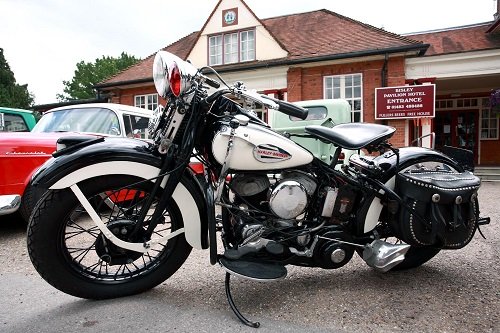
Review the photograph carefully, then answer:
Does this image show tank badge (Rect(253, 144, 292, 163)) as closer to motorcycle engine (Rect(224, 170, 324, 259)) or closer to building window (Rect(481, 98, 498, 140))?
motorcycle engine (Rect(224, 170, 324, 259))

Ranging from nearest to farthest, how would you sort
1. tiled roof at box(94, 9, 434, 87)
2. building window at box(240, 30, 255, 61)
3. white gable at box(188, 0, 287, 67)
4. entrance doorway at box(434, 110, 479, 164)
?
tiled roof at box(94, 9, 434, 87)
white gable at box(188, 0, 287, 67)
building window at box(240, 30, 255, 61)
entrance doorway at box(434, 110, 479, 164)

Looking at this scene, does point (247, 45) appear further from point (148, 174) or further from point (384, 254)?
point (384, 254)

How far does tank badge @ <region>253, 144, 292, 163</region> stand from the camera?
2229mm

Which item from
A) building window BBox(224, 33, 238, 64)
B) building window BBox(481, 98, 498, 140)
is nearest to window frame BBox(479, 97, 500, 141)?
building window BBox(481, 98, 498, 140)

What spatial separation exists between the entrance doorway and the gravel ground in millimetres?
13210

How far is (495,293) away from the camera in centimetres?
250

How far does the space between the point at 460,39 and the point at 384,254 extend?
13830 millimetres

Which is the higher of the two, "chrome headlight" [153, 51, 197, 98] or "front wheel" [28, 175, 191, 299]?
"chrome headlight" [153, 51, 197, 98]

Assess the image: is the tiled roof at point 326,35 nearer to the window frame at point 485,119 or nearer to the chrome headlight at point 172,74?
the window frame at point 485,119

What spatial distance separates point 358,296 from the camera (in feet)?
8.10

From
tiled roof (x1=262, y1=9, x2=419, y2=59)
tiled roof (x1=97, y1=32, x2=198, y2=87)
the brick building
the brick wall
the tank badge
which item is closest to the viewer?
the tank badge

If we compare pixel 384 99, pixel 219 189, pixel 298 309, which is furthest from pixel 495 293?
pixel 384 99

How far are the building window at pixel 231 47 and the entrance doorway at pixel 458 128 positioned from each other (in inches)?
321

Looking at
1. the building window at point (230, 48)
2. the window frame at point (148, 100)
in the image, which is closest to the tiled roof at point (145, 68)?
the window frame at point (148, 100)
